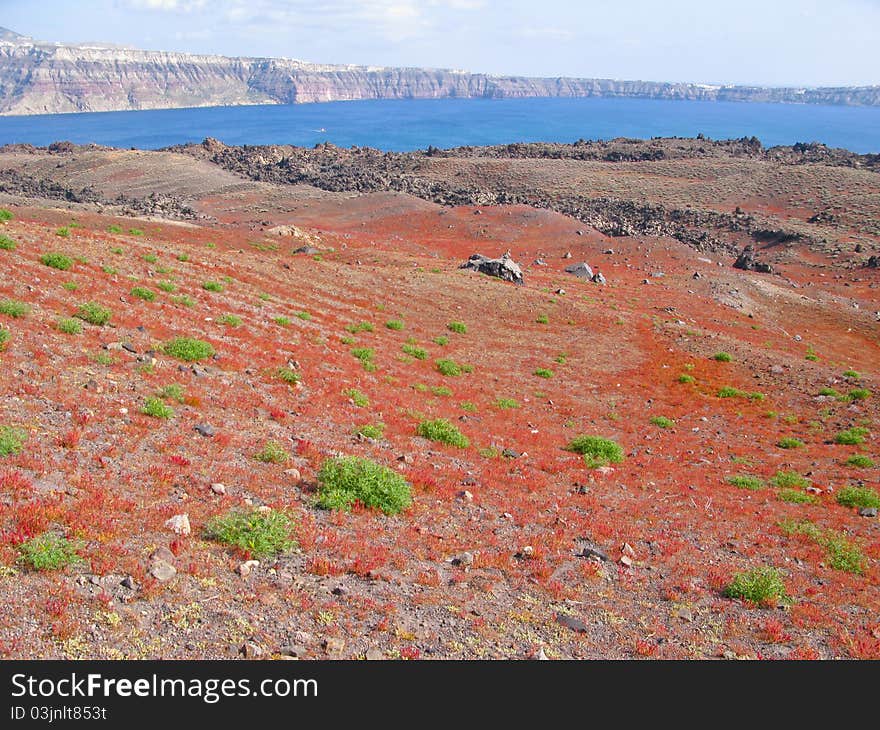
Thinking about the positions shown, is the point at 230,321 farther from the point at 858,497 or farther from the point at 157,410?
the point at 858,497

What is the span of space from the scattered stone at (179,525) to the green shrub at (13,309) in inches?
317

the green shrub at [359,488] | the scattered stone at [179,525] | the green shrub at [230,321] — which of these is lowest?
the green shrub at [359,488]

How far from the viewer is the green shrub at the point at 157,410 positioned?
34.6 feet

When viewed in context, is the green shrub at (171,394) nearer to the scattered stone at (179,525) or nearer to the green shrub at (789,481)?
the scattered stone at (179,525)

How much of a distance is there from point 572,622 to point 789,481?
1020 centimetres

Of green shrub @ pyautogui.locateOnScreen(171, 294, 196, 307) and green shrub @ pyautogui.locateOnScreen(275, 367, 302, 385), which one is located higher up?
green shrub @ pyautogui.locateOnScreen(171, 294, 196, 307)

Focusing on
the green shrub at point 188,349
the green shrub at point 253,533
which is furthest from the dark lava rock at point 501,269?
the green shrub at point 253,533

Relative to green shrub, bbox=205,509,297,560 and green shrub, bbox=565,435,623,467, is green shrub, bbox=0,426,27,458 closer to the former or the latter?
green shrub, bbox=205,509,297,560

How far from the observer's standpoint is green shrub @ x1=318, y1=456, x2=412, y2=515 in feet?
30.8

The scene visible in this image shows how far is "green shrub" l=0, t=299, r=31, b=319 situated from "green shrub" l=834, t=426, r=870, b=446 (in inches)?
893

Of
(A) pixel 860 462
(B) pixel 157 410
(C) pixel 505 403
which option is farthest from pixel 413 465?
(A) pixel 860 462

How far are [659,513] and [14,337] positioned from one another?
13.5 meters

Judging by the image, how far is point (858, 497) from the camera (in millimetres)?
13508

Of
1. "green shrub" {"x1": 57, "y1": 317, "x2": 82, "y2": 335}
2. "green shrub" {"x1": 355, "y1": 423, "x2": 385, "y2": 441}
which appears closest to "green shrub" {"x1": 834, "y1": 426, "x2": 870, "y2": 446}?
"green shrub" {"x1": 355, "y1": 423, "x2": 385, "y2": 441}
